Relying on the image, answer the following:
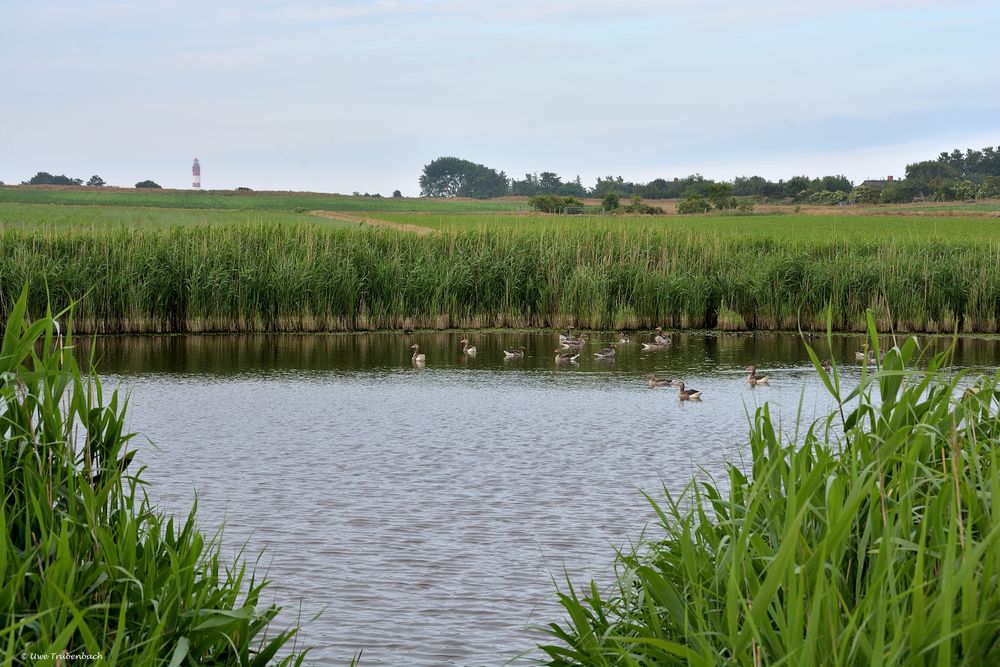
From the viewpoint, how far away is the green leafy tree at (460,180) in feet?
516

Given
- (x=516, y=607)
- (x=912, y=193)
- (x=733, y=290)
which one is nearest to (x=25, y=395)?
(x=516, y=607)

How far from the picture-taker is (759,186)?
131500mm

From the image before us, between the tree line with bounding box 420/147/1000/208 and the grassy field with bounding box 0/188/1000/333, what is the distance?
69102 mm

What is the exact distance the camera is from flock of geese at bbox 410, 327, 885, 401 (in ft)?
62.7

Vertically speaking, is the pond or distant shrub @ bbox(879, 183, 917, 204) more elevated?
distant shrub @ bbox(879, 183, 917, 204)

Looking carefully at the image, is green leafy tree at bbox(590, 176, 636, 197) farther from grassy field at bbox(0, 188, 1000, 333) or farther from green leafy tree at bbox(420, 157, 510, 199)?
grassy field at bbox(0, 188, 1000, 333)

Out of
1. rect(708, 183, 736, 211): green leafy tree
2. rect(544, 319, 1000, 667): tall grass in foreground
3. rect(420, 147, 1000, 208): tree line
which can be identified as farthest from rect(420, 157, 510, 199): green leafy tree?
rect(544, 319, 1000, 667): tall grass in foreground

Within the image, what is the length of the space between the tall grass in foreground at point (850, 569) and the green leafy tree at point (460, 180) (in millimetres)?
151040

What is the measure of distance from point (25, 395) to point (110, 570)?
874 mm

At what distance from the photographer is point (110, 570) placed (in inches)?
201

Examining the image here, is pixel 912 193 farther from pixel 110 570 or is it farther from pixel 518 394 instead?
pixel 110 570

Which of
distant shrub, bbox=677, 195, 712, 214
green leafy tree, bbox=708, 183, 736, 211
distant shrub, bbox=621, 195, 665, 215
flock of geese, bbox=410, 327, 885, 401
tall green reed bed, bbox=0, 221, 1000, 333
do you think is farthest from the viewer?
green leafy tree, bbox=708, 183, 736, 211

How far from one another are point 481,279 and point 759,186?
108 m

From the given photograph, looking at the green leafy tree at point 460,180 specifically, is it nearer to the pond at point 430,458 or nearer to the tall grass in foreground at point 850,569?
the pond at point 430,458
